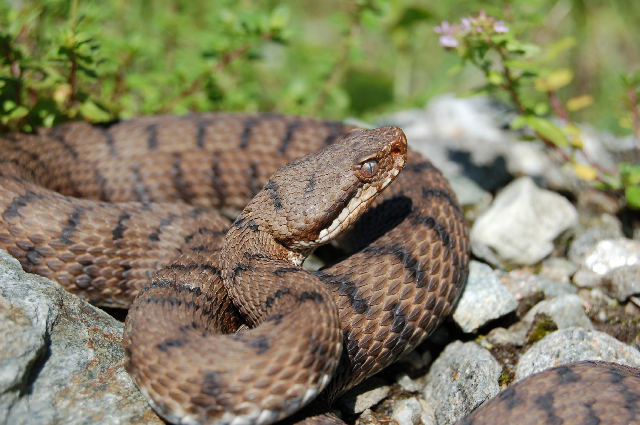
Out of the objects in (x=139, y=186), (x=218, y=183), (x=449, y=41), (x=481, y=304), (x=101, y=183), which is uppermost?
(x=449, y=41)

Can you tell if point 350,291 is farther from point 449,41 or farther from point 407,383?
point 449,41

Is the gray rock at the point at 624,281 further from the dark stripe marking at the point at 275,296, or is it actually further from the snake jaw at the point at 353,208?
the dark stripe marking at the point at 275,296

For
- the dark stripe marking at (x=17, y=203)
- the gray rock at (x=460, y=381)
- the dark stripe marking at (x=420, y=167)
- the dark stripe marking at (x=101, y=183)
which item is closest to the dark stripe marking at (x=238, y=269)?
the gray rock at (x=460, y=381)

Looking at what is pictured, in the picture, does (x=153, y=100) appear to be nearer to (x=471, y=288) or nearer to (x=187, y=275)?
(x=187, y=275)

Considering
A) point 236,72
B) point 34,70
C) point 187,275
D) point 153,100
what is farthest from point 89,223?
point 236,72

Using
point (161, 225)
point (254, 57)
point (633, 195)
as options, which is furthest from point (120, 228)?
point (633, 195)

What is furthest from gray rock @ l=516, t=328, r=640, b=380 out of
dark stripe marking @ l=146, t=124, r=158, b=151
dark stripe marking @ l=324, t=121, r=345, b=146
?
dark stripe marking @ l=146, t=124, r=158, b=151

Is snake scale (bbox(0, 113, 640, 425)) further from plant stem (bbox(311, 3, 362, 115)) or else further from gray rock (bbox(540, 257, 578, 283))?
plant stem (bbox(311, 3, 362, 115))
